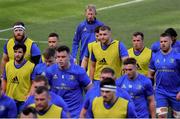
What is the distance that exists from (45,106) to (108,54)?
417cm

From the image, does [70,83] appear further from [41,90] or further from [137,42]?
[137,42]

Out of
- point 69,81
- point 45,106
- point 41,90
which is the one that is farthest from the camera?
point 69,81

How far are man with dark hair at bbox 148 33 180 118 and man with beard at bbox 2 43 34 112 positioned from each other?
2581 mm

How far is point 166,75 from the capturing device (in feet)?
43.2

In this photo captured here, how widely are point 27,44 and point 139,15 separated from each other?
13.1 meters

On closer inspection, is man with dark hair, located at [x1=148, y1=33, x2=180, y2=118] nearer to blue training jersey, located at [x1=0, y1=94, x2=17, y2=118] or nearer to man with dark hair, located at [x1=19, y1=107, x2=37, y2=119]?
blue training jersey, located at [x1=0, y1=94, x2=17, y2=118]

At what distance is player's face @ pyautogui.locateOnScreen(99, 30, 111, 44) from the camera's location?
1337 cm

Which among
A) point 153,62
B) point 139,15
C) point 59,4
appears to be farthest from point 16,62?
point 59,4

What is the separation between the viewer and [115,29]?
24.5 metres

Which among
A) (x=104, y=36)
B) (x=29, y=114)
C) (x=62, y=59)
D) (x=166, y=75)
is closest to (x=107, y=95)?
(x=29, y=114)

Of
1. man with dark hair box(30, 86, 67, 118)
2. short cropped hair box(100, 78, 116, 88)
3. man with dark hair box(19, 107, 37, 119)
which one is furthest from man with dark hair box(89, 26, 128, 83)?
man with dark hair box(19, 107, 37, 119)

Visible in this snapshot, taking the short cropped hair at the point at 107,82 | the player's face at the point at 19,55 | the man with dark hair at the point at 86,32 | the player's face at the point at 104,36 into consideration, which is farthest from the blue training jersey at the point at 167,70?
the short cropped hair at the point at 107,82

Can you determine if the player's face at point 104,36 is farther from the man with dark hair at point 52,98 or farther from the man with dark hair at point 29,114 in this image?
the man with dark hair at point 29,114

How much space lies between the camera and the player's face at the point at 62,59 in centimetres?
1173
